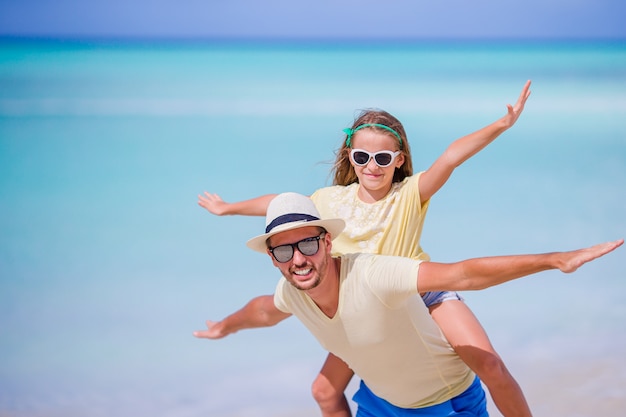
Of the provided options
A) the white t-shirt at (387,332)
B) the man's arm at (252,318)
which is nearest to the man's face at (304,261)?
the white t-shirt at (387,332)

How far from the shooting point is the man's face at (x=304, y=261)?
12.3ft

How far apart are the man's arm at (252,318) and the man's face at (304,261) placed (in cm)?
71

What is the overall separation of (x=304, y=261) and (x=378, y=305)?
33cm

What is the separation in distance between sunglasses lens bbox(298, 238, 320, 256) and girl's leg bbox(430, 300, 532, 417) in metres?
0.81

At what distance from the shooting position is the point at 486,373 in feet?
13.5

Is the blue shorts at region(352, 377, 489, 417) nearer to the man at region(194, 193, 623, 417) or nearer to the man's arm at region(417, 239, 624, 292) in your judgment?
the man at region(194, 193, 623, 417)

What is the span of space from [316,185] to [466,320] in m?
5.73

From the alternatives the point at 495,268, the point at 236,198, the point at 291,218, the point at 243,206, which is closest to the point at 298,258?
the point at 291,218

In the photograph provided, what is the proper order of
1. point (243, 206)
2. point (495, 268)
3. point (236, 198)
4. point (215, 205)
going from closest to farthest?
point (495, 268)
point (243, 206)
point (215, 205)
point (236, 198)

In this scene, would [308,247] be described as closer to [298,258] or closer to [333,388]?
[298,258]

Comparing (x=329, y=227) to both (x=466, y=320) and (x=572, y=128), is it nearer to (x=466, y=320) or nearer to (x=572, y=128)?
(x=466, y=320)

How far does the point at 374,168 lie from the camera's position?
463 centimetres

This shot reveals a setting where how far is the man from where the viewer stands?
3529mm

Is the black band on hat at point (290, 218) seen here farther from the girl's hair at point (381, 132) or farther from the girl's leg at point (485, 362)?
the girl's hair at point (381, 132)
